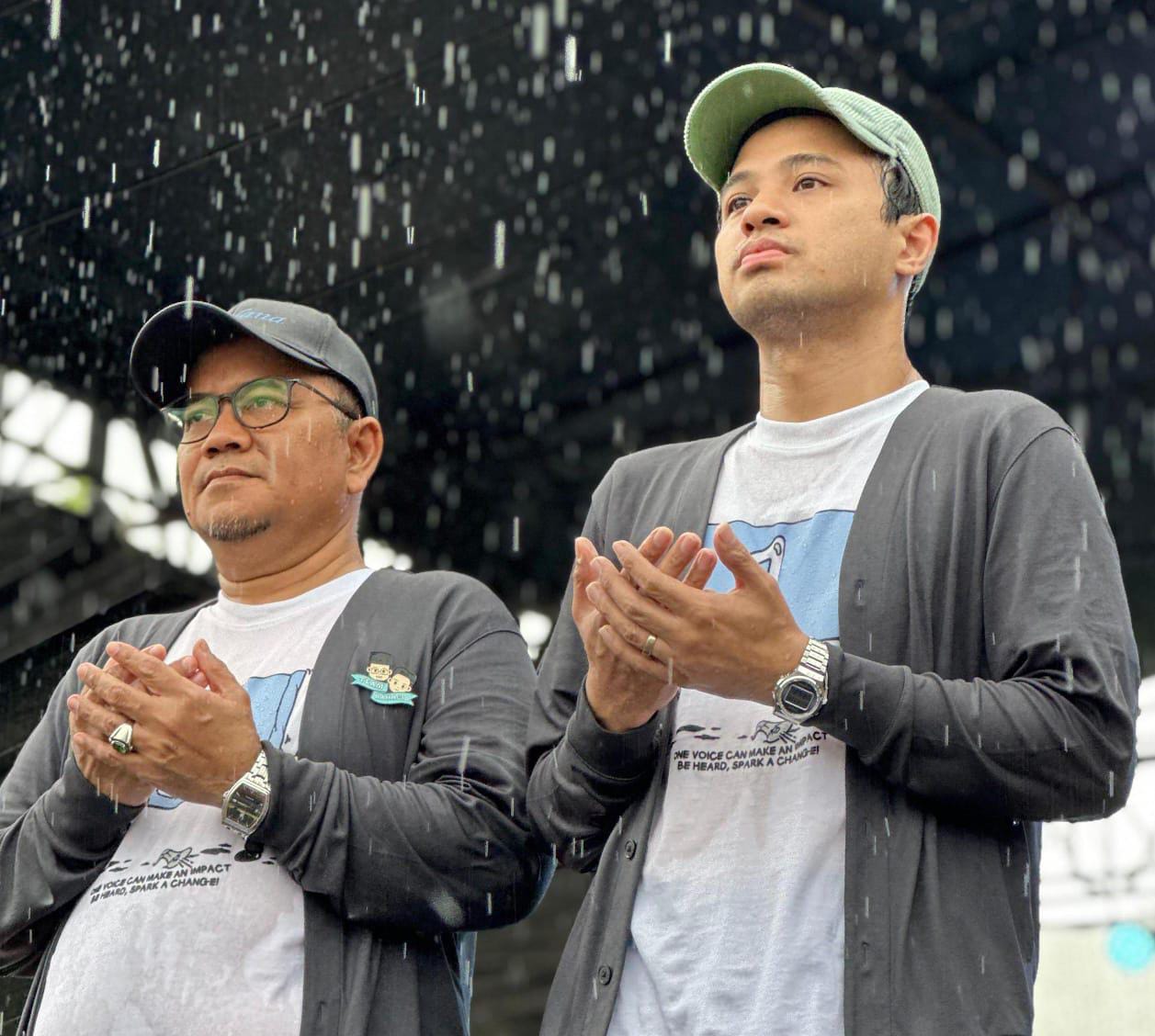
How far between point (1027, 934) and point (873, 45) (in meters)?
6.95

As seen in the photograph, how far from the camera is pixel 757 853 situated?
242 centimetres

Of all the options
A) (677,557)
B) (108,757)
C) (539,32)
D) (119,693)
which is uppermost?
(539,32)

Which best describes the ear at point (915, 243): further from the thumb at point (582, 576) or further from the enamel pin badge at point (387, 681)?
the enamel pin badge at point (387, 681)

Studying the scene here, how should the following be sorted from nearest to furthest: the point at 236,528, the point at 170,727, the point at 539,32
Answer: the point at 170,727, the point at 236,528, the point at 539,32

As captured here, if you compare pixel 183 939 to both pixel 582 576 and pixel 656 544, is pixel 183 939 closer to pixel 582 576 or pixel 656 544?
pixel 582 576

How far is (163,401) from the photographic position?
3549mm

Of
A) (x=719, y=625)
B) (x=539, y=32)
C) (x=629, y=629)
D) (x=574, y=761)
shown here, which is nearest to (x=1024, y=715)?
(x=719, y=625)

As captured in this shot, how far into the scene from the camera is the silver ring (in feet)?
9.05

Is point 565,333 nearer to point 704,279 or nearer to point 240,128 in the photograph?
point 704,279

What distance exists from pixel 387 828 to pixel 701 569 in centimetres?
80

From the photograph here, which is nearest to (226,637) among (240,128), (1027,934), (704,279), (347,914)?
(347,914)

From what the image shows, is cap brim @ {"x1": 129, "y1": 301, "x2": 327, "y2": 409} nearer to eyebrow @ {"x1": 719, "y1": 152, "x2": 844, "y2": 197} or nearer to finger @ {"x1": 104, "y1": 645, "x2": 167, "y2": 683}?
finger @ {"x1": 104, "y1": 645, "x2": 167, "y2": 683}

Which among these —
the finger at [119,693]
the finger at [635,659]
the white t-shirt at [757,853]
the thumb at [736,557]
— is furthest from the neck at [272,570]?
the thumb at [736,557]

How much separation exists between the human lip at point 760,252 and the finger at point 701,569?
2.24 feet
